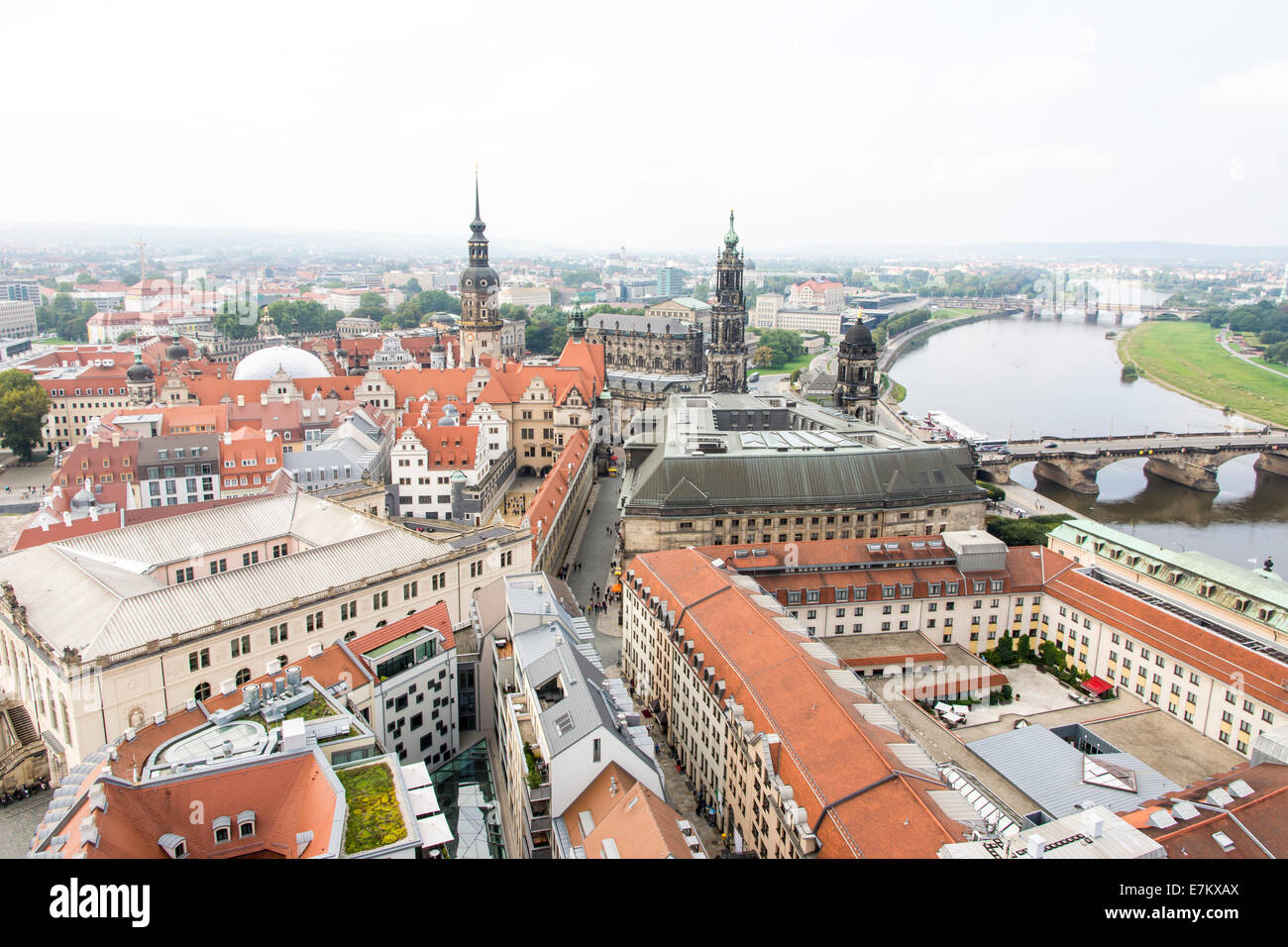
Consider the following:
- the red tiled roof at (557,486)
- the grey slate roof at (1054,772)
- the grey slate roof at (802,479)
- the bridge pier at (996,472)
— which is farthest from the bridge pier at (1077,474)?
the grey slate roof at (1054,772)

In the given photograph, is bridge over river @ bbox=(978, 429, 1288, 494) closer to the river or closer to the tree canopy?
the river

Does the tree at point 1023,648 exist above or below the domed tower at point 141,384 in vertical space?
below

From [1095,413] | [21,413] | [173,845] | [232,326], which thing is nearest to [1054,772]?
[173,845]

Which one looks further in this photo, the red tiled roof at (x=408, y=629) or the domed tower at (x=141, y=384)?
the domed tower at (x=141, y=384)

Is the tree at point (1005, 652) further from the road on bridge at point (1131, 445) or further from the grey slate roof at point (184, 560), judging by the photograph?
the road on bridge at point (1131, 445)

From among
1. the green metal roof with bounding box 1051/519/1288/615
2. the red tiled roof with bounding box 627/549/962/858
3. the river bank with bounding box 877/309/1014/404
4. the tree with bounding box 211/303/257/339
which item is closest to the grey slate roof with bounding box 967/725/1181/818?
the red tiled roof with bounding box 627/549/962/858
